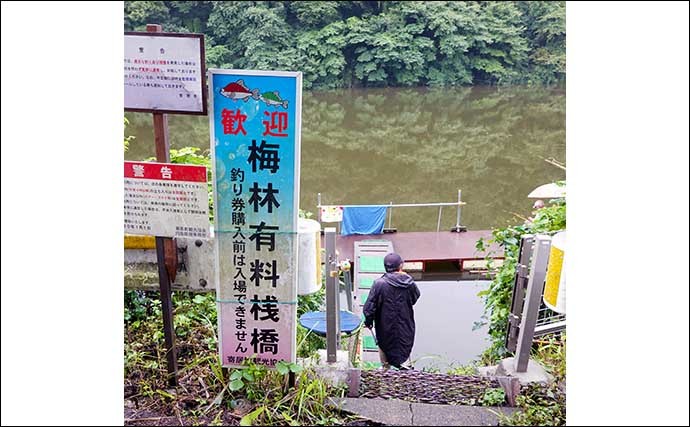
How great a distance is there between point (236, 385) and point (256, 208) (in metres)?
0.59

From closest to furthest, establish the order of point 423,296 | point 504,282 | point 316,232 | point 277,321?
point 277,321
point 316,232
point 504,282
point 423,296

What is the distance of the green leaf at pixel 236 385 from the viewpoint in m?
1.98

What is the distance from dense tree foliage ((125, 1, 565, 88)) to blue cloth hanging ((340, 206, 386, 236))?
7947 mm

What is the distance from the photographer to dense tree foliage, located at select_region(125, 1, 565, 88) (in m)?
16.7

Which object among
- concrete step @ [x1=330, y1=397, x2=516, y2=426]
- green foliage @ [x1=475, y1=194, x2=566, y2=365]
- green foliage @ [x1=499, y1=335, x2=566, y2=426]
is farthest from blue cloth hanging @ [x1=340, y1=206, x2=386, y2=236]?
concrete step @ [x1=330, y1=397, x2=516, y2=426]

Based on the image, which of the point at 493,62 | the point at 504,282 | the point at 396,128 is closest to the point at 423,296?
the point at 504,282

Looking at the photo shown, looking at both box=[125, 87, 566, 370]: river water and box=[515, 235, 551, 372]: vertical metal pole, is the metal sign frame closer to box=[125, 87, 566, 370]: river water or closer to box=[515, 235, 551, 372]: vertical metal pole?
box=[515, 235, 551, 372]: vertical metal pole

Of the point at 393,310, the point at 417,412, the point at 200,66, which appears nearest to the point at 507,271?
the point at 393,310

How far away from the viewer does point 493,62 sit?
64.1ft

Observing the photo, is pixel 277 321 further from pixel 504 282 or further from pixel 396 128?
pixel 396 128

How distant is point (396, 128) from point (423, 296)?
9991 mm

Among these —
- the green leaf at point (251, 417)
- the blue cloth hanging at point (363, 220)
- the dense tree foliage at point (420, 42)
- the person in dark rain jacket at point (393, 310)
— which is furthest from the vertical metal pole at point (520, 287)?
the dense tree foliage at point (420, 42)

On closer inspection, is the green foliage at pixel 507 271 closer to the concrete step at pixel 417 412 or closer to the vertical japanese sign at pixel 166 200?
the concrete step at pixel 417 412

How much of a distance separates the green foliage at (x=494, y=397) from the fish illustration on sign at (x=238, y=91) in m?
1.26
